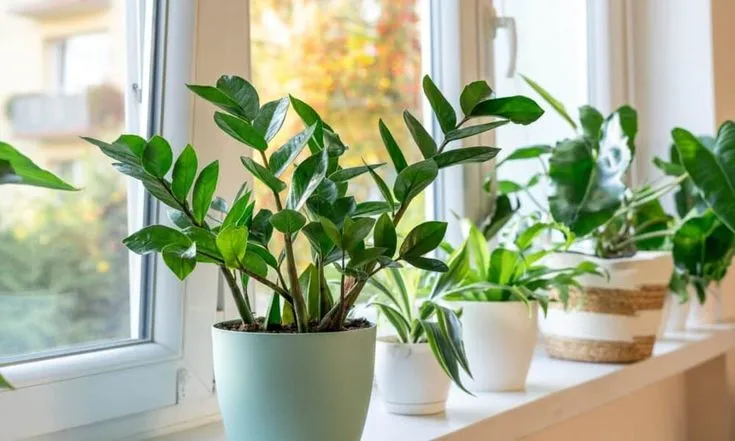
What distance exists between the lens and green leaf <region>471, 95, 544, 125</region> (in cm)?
85

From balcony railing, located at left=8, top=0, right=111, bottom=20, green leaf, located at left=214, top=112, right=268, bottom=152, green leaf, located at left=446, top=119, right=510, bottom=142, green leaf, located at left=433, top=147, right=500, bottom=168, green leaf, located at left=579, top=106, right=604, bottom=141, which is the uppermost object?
balcony railing, located at left=8, top=0, right=111, bottom=20

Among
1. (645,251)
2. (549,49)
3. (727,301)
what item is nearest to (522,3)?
(549,49)

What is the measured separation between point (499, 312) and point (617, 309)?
290 mm

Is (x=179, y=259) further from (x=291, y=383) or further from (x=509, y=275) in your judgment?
(x=509, y=275)

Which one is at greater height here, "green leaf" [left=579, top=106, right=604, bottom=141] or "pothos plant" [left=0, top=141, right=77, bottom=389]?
"green leaf" [left=579, top=106, right=604, bottom=141]

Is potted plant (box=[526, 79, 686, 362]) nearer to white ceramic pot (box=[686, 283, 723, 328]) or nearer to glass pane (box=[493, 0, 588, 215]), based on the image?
glass pane (box=[493, 0, 588, 215])

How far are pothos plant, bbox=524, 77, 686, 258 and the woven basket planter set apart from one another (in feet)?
0.22

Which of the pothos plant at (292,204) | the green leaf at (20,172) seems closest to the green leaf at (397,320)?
the pothos plant at (292,204)

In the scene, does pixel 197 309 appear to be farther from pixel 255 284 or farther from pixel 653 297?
pixel 653 297

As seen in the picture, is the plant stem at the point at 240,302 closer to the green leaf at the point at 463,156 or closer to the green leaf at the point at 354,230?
the green leaf at the point at 354,230

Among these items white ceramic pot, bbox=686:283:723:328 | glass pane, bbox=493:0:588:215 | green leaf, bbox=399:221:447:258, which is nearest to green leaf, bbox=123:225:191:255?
green leaf, bbox=399:221:447:258

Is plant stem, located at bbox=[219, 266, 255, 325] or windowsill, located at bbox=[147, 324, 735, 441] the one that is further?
windowsill, located at bbox=[147, 324, 735, 441]

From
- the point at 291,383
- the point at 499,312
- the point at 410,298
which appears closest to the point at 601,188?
the point at 499,312

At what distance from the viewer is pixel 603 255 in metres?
1.51
